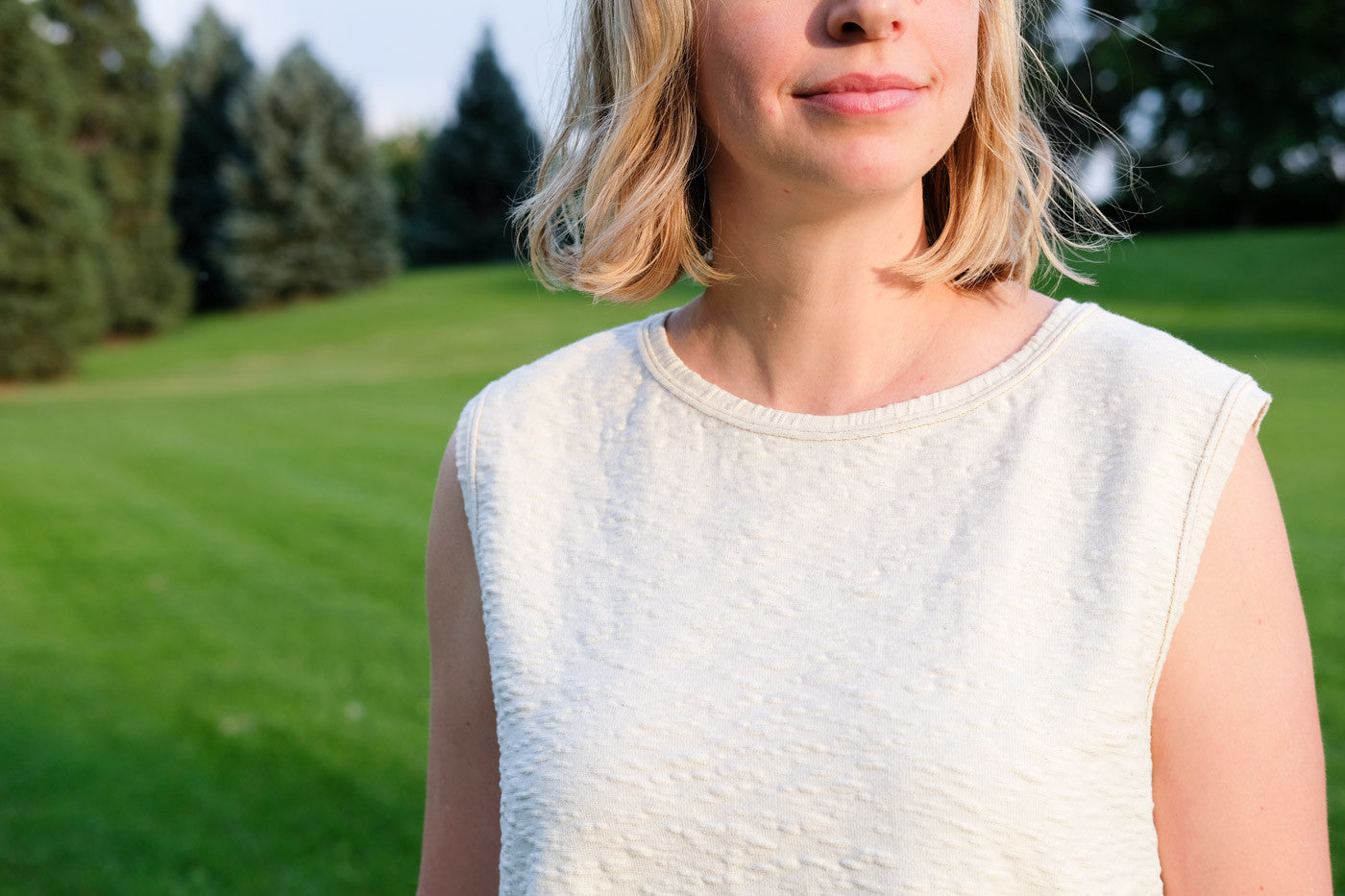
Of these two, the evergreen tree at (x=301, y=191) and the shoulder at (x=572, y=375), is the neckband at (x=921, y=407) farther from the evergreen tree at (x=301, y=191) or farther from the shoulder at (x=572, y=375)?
the evergreen tree at (x=301, y=191)

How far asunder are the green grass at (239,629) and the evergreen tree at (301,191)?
18.9m

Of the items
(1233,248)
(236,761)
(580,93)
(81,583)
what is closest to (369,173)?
(1233,248)

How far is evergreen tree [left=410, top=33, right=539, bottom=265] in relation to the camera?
40.3m

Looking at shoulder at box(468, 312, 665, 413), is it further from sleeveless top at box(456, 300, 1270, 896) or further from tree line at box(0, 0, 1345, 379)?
tree line at box(0, 0, 1345, 379)

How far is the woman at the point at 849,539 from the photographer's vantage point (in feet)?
4.05

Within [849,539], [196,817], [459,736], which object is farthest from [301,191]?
[849,539]

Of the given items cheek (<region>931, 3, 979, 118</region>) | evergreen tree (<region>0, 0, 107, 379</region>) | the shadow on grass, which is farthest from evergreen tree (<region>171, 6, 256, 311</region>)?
cheek (<region>931, 3, 979, 118</region>)

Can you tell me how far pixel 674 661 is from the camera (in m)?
1.36

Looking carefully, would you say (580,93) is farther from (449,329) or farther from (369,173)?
(369,173)

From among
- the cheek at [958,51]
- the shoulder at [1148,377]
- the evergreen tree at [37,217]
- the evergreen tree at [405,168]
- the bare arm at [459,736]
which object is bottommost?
the evergreen tree at [405,168]

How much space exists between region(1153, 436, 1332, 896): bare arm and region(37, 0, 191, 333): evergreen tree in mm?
32833

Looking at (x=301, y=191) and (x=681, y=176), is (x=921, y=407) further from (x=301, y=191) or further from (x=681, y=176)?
(x=301, y=191)

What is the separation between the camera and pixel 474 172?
135ft

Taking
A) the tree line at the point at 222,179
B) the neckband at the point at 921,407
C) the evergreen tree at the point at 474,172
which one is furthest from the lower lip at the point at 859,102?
the evergreen tree at the point at 474,172
